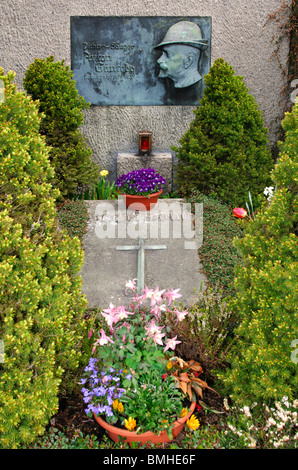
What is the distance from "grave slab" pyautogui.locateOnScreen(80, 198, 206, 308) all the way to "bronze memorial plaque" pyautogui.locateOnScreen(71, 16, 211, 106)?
1658mm

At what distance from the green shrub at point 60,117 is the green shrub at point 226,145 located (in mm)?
1346

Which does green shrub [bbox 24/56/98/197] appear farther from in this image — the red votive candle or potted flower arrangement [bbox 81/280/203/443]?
potted flower arrangement [bbox 81/280/203/443]

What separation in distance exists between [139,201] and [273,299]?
10.3 ft

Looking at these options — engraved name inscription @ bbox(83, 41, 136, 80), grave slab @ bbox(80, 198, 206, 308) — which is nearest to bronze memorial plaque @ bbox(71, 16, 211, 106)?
engraved name inscription @ bbox(83, 41, 136, 80)

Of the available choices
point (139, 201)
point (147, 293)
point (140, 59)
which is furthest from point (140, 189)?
point (147, 293)

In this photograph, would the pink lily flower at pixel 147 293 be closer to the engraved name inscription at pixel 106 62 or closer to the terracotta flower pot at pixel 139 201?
the terracotta flower pot at pixel 139 201

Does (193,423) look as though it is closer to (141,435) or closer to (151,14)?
(141,435)

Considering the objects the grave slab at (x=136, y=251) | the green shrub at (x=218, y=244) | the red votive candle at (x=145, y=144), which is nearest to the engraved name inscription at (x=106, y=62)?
the red votive candle at (x=145, y=144)

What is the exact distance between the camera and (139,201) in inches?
208

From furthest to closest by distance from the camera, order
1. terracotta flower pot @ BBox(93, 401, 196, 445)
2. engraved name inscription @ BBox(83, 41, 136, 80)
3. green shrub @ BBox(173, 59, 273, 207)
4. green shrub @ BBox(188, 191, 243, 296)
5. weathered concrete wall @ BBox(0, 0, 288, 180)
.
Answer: engraved name inscription @ BBox(83, 41, 136, 80), weathered concrete wall @ BBox(0, 0, 288, 180), green shrub @ BBox(173, 59, 273, 207), green shrub @ BBox(188, 191, 243, 296), terracotta flower pot @ BBox(93, 401, 196, 445)

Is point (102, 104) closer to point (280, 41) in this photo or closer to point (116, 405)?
point (280, 41)

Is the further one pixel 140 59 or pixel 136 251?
pixel 140 59

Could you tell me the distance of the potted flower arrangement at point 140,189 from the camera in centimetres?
523

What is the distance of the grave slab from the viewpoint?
160 inches
